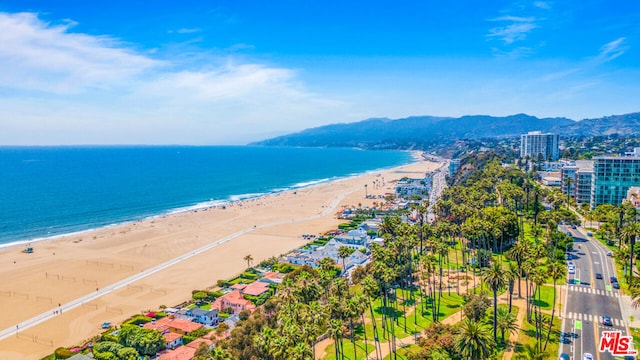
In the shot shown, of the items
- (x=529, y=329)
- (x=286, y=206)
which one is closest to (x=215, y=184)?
(x=286, y=206)

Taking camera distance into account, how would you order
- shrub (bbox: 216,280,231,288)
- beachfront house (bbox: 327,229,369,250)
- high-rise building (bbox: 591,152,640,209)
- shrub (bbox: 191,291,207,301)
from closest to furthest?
shrub (bbox: 191,291,207,301), shrub (bbox: 216,280,231,288), beachfront house (bbox: 327,229,369,250), high-rise building (bbox: 591,152,640,209)

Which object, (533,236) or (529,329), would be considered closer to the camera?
(529,329)

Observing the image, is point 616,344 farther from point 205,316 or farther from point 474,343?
point 205,316

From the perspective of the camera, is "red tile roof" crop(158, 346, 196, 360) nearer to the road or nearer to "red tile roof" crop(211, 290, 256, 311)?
"red tile roof" crop(211, 290, 256, 311)

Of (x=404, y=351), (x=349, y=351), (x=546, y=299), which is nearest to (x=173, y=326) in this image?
(x=349, y=351)

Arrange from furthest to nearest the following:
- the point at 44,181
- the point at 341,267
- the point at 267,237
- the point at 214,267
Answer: the point at 44,181 → the point at 267,237 → the point at 214,267 → the point at 341,267

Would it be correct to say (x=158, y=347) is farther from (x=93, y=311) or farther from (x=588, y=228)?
(x=588, y=228)

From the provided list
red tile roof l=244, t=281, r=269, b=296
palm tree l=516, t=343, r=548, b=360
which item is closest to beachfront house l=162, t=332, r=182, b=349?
red tile roof l=244, t=281, r=269, b=296
